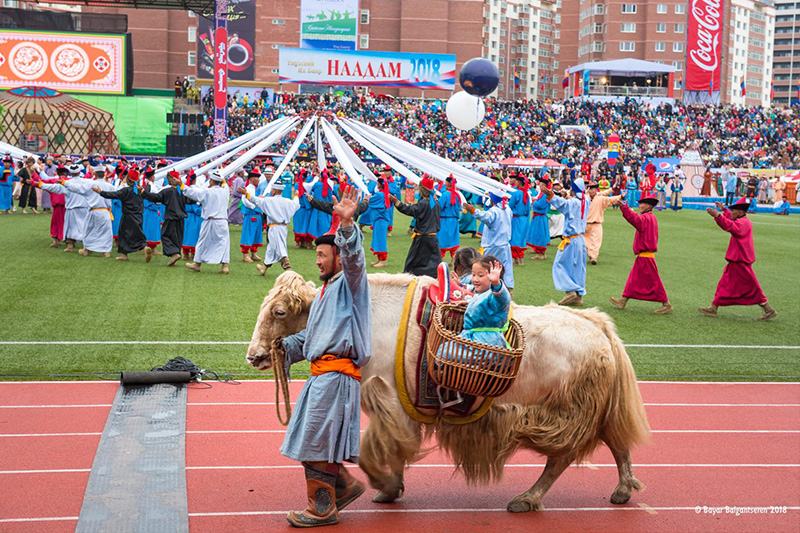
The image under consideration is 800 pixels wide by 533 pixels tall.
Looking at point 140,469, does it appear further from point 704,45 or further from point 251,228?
point 704,45

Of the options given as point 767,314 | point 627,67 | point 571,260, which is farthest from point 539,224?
point 627,67

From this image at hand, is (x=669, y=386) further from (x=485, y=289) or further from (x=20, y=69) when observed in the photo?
(x=20, y=69)

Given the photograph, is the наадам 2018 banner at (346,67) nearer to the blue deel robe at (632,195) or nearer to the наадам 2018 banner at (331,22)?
the наадам 2018 banner at (331,22)

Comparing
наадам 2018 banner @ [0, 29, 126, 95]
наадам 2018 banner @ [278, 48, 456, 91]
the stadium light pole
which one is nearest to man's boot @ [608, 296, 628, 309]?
the stadium light pole

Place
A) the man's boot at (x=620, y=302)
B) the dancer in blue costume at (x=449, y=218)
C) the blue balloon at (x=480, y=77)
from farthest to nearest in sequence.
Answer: the blue balloon at (x=480, y=77) → the dancer in blue costume at (x=449, y=218) → the man's boot at (x=620, y=302)

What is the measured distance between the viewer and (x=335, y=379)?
482 cm

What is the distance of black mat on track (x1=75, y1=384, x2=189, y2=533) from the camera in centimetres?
496

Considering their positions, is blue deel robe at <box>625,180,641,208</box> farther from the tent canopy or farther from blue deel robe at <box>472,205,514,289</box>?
the tent canopy

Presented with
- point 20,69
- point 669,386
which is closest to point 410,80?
point 20,69

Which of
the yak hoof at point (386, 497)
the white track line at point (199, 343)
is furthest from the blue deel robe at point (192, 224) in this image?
the yak hoof at point (386, 497)

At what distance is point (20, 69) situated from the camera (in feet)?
163

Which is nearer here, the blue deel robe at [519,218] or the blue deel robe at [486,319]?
the blue deel robe at [486,319]

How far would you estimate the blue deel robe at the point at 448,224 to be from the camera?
1684 cm

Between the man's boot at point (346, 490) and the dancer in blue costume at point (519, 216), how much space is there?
13733 millimetres
